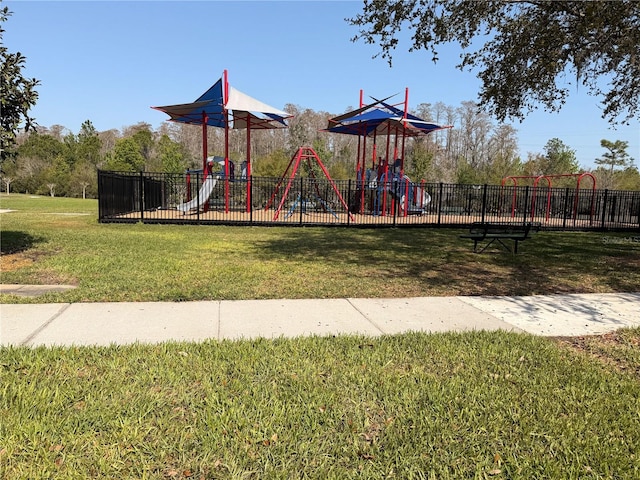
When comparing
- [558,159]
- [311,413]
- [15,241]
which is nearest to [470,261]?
[311,413]

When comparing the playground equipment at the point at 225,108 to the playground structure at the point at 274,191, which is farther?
the playground equipment at the point at 225,108

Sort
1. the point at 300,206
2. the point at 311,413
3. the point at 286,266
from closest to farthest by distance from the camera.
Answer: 1. the point at 311,413
2. the point at 286,266
3. the point at 300,206

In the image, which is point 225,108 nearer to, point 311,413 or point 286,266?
point 286,266

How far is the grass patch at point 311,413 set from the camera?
2.45 m

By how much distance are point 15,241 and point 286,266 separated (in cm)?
640

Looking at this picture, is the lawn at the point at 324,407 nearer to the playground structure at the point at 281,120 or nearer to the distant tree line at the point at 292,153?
the playground structure at the point at 281,120

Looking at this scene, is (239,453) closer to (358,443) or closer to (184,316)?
(358,443)

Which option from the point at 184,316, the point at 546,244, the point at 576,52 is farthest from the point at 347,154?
the point at 184,316

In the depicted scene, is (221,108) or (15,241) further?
(221,108)

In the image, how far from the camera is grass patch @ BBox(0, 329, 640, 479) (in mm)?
2453

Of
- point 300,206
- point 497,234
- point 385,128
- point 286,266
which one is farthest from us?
point 385,128

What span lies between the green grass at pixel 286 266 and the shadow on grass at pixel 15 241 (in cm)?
2

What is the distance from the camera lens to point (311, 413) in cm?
296

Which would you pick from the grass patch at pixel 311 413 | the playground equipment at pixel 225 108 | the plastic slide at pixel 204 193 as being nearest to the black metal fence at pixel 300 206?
the plastic slide at pixel 204 193
